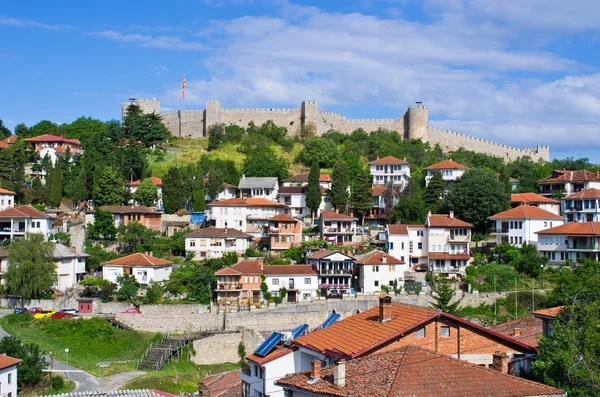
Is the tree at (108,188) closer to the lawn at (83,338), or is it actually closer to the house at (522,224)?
the lawn at (83,338)

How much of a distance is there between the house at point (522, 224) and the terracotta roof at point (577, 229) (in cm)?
190

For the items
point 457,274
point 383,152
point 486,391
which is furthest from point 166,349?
point 383,152

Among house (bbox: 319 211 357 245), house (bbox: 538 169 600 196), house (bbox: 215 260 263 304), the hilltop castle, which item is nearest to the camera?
house (bbox: 215 260 263 304)

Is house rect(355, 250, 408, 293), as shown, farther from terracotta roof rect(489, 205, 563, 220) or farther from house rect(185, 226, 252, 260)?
terracotta roof rect(489, 205, 563, 220)

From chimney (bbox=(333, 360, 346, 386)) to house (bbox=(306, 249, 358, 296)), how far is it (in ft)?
111

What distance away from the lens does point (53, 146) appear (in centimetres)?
8206

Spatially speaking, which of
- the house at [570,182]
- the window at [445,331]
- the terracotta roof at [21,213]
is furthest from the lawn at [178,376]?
the house at [570,182]

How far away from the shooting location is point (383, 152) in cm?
8356

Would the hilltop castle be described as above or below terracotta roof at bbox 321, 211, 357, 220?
above

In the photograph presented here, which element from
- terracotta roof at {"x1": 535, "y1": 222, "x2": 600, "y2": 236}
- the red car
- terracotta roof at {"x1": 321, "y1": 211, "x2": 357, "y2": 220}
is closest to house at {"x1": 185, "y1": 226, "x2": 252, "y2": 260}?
terracotta roof at {"x1": 321, "y1": 211, "x2": 357, "y2": 220}

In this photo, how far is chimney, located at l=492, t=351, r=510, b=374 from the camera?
1983 centimetres

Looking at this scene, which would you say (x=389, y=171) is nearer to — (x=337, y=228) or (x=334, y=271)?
(x=337, y=228)

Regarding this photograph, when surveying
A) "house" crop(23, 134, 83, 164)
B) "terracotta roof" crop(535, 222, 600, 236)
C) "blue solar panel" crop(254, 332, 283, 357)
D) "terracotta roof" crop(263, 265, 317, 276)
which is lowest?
"blue solar panel" crop(254, 332, 283, 357)

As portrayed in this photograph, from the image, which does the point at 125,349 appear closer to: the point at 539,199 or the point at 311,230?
the point at 311,230
